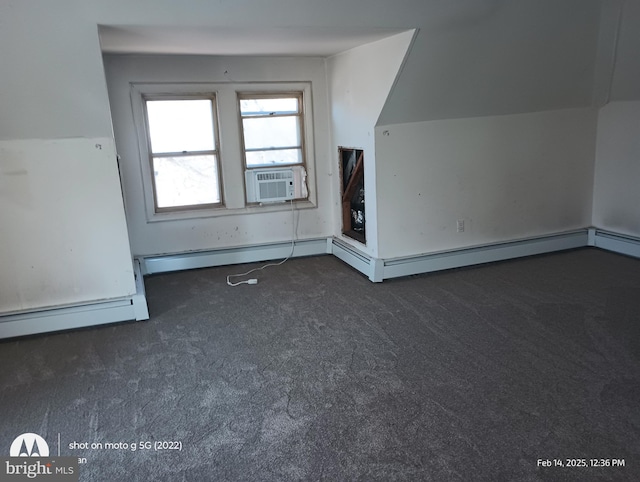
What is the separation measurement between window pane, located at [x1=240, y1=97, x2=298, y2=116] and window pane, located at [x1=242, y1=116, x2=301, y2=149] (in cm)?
7

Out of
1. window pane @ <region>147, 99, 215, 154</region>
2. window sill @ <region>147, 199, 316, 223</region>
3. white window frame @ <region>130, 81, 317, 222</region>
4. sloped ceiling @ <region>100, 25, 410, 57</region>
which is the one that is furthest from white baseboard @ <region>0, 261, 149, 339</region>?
sloped ceiling @ <region>100, 25, 410, 57</region>

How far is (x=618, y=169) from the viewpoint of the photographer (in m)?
5.36

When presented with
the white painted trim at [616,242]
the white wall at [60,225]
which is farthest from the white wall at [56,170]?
the white painted trim at [616,242]

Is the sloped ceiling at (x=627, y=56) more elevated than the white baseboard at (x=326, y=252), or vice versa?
the sloped ceiling at (x=627, y=56)

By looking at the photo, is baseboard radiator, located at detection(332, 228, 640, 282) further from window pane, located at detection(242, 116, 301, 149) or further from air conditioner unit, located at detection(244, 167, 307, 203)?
window pane, located at detection(242, 116, 301, 149)

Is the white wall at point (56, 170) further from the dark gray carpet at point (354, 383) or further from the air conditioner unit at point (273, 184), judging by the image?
the air conditioner unit at point (273, 184)

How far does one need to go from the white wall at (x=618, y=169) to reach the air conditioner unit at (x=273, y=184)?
314 centimetres

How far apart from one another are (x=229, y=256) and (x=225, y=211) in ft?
1.56

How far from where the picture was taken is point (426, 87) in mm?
4391

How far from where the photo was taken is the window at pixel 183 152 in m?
5.19

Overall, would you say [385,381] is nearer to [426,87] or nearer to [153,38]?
[426,87]

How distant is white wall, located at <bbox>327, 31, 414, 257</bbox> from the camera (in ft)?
13.9

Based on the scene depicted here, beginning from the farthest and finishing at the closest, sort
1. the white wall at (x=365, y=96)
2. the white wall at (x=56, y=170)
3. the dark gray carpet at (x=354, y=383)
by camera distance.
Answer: the white wall at (x=365, y=96) → the white wall at (x=56, y=170) → the dark gray carpet at (x=354, y=383)

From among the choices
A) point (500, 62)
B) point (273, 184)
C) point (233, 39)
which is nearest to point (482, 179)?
point (500, 62)
